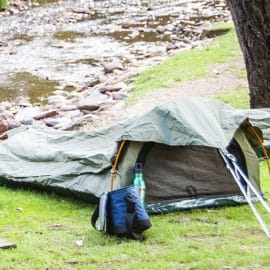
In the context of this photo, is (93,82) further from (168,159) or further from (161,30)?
(168,159)

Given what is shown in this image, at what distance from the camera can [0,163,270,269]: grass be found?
460 cm

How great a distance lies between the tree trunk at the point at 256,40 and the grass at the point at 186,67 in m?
3.51

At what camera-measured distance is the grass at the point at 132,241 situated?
181 inches

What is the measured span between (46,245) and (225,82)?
297 inches

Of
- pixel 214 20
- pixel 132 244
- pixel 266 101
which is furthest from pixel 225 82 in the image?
pixel 214 20

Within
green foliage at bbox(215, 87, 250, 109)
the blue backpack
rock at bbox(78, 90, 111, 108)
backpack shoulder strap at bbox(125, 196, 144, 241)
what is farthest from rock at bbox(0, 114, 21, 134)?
backpack shoulder strap at bbox(125, 196, 144, 241)

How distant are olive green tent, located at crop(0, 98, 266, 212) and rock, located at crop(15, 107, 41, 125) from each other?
4.62 metres

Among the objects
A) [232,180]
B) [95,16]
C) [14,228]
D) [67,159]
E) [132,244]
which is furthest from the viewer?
[95,16]

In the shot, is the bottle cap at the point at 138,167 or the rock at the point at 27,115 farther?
the rock at the point at 27,115

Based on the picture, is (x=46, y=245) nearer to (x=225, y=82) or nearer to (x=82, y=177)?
(x=82, y=177)

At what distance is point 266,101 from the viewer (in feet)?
27.4

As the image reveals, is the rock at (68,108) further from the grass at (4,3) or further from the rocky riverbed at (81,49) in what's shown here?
the grass at (4,3)

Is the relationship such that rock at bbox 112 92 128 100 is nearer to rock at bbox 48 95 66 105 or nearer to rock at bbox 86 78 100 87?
rock at bbox 48 95 66 105

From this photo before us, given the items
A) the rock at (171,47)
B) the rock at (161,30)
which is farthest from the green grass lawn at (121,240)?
the rock at (161,30)
